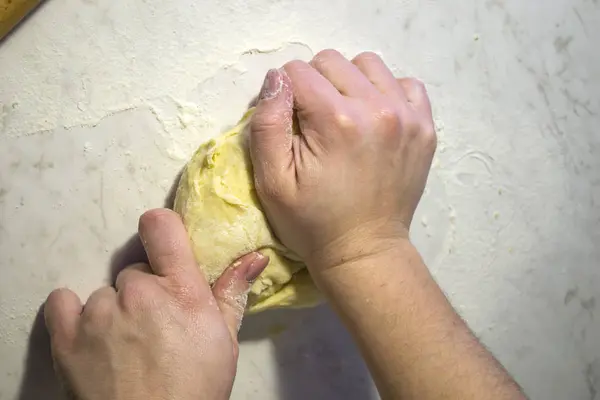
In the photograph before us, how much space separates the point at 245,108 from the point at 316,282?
1.05ft

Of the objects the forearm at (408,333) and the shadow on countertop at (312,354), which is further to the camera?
the shadow on countertop at (312,354)

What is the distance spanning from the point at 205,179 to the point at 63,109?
0.27 meters

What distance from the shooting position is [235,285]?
2.63ft

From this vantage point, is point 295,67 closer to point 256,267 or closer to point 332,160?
point 332,160

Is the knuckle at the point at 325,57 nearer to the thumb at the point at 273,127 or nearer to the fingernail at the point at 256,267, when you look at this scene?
the thumb at the point at 273,127

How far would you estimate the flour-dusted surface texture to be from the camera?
89cm

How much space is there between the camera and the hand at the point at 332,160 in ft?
2.54

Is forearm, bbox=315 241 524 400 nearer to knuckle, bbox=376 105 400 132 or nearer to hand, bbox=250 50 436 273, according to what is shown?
hand, bbox=250 50 436 273

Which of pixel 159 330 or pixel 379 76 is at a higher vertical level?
pixel 379 76

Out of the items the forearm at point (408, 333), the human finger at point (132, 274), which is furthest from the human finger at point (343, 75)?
the human finger at point (132, 274)

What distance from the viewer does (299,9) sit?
101cm

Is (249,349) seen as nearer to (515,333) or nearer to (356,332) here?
(356,332)

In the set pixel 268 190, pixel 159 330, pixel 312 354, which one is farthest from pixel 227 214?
pixel 312 354

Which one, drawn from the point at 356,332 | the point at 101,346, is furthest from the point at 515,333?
the point at 101,346
